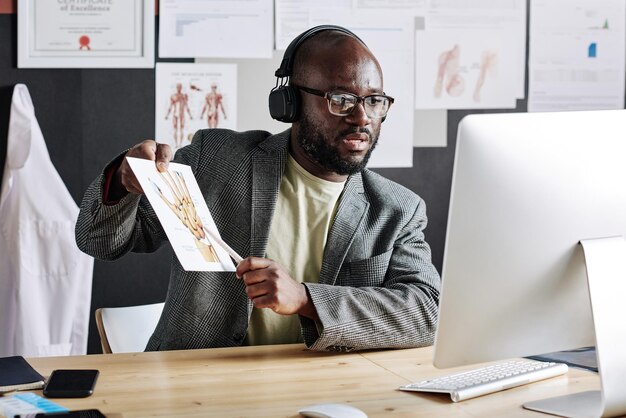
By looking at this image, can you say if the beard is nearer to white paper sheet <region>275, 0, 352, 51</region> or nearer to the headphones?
the headphones

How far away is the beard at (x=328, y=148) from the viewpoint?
2051 millimetres

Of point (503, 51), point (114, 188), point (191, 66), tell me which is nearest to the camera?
point (114, 188)

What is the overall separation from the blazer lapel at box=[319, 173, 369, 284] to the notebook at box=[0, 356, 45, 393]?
0.67 m

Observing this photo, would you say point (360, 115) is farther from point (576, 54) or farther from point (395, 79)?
point (576, 54)

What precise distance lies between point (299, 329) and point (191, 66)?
147 centimetres

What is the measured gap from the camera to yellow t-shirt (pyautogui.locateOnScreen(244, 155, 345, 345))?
1.99 m

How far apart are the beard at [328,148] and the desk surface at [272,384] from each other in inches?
17.8

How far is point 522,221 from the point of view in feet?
4.32

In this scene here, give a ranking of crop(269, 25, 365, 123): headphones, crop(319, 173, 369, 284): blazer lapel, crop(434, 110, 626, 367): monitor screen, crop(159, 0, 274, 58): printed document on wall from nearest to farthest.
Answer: crop(434, 110, 626, 367): monitor screen < crop(319, 173, 369, 284): blazer lapel < crop(269, 25, 365, 123): headphones < crop(159, 0, 274, 58): printed document on wall

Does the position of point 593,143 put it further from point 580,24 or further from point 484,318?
point 580,24

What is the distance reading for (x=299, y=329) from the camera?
1991mm

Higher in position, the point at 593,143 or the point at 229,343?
the point at 593,143

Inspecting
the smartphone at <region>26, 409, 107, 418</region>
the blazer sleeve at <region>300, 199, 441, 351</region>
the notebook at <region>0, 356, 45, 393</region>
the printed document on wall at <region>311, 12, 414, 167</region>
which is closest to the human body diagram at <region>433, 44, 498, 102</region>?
the printed document on wall at <region>311, 12, 414, 167</region>

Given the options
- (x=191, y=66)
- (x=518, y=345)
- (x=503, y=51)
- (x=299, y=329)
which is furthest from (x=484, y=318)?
(x=503, y=51)
